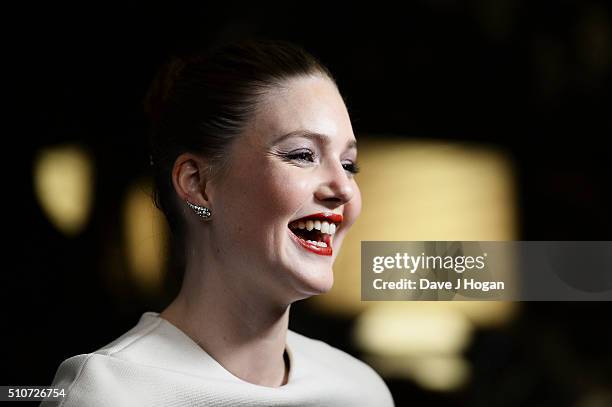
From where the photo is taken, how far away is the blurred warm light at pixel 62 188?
1353 mm

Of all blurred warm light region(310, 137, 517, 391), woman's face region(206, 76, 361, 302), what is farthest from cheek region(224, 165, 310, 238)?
blurred warm light region(310, 137, 517, 391)

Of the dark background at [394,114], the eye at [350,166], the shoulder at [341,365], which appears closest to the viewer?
the eye at [350,166]

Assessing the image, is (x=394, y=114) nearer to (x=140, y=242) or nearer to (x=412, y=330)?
(x=412, y=330)

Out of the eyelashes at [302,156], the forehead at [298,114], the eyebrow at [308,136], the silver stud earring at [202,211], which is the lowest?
the silver stud earring at [202,211]

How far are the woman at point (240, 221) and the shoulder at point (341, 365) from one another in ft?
0.32

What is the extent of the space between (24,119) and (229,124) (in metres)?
0.46

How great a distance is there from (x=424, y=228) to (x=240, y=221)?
16.2 inches

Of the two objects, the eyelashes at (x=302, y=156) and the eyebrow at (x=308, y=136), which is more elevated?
the eyebrow at (x=308, y=136)

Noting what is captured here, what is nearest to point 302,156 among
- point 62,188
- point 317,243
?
point 317,243

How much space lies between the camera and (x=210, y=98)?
1.08 metres

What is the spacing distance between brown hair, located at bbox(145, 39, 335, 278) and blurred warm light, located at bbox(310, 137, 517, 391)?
28cm

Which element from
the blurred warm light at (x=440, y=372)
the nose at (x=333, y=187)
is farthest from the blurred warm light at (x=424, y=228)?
the nose at (x=333, y=187)

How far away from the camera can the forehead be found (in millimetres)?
1069

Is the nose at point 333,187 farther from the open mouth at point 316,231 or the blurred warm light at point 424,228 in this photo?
the blurred warm light at point 424,228
